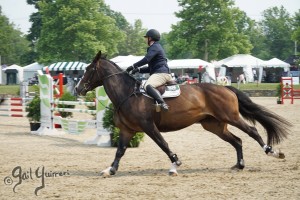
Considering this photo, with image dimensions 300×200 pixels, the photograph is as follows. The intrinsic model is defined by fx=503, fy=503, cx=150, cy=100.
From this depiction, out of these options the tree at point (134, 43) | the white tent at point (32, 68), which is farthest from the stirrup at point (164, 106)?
the tree at point (134, 43)

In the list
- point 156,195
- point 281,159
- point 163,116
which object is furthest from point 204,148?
point 156,195

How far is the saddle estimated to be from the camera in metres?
8.95

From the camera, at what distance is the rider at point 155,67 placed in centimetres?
870

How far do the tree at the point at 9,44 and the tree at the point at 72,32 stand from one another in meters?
12.7

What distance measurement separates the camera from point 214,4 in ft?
215

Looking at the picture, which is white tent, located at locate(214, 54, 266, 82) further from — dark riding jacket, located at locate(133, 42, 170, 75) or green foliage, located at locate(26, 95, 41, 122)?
dark riding jacket, located at locate(133, 42, 170, 75)

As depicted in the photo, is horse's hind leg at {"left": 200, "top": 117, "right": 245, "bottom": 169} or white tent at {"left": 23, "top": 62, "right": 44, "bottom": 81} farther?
white tent at {"left": 23, "top": 62, "right": 44, "bottom": 81}

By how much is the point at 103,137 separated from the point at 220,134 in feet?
15.1

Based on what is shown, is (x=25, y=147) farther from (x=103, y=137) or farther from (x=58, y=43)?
(x=58, y=43)

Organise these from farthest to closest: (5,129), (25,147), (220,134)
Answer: (5,129) < (25,147) < (220,134)

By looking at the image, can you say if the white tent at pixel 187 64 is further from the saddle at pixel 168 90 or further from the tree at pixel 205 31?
the saddle at pixel 168 90

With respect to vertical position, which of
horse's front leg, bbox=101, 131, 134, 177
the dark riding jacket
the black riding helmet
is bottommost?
horse's front leg, bbox=101, 131, 134, 177

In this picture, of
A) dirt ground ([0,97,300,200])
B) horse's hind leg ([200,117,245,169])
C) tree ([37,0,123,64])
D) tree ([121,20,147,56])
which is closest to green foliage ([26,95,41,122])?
dirt ground ([0,97,300,200])

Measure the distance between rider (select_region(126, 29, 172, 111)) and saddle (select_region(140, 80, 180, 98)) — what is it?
0.30 ft
